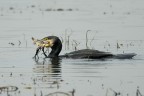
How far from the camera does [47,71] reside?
17.4 m

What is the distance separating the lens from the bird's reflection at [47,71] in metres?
15.7

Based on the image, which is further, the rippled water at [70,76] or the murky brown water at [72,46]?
A: the murky brown water at [72,46]

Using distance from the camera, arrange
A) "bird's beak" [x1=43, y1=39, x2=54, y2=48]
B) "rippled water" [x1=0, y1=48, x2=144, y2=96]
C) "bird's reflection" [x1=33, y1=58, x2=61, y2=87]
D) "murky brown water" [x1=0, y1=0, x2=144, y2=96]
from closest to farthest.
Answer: "rippled water" [x1=0, y1=48, x2=144, y2=96] < "murky brown water" [x1=0, y1=0, x2=144, y2=96] < "bird's reflection" [x1=33, y1=58, x2=61, y2=87] < "bird's beak" [x1=43, y1=39, x2=54, y2=48]

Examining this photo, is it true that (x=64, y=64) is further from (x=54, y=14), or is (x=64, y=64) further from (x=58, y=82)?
(x=54, y=14)

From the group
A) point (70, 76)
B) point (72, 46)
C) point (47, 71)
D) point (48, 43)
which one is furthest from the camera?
point (72, 46)

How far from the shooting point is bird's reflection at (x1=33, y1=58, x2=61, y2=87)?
1573cm

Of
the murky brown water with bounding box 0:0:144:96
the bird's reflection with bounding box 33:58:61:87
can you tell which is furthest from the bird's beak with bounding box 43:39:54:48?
the bird's reflection with bounding box 33:58:61:87

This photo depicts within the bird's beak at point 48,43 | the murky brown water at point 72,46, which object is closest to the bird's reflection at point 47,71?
the murky brown water at point 72,46

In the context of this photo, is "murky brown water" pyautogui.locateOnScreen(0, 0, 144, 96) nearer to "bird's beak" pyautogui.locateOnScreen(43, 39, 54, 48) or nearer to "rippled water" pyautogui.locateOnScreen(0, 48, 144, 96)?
"rippled water" pyautogui.locateOnScreen(0, 48, 144, 96)

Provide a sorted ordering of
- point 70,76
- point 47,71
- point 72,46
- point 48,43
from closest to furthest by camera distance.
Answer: point 70,76 → point 47,71 → point 48,43 → point 72,46

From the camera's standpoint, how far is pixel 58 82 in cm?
1544

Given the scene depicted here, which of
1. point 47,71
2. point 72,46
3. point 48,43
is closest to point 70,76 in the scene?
point 47,71

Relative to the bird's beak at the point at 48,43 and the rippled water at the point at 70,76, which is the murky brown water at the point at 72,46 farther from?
the bird's beak at the point at 48,43

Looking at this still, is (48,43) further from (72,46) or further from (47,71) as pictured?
(47,71)
